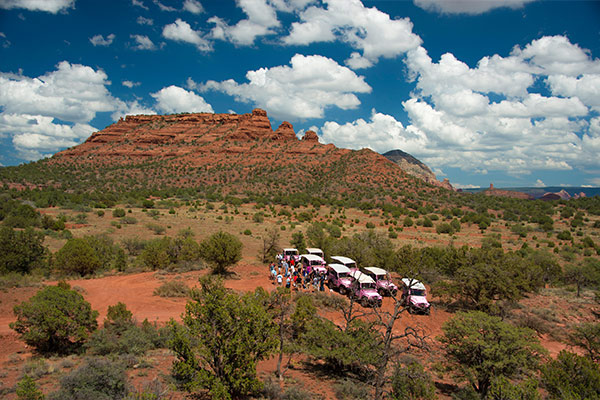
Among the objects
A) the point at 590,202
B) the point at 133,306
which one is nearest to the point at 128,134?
the point at 133,306

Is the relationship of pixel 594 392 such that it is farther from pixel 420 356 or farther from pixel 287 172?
pixel 287 172

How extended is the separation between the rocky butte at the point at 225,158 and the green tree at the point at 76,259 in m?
56.2

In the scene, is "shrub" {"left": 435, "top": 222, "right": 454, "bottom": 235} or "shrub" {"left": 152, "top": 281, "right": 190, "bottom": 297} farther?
"shrub" {"left": 435, "top": 222, "right": 454, "bottom": 235}

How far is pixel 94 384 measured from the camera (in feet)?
21.6

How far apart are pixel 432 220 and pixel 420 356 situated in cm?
4336

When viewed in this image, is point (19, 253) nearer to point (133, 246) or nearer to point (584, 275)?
point (133, 246)

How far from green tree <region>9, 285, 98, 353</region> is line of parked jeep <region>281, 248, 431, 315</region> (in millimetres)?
10300

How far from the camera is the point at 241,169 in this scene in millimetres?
86312

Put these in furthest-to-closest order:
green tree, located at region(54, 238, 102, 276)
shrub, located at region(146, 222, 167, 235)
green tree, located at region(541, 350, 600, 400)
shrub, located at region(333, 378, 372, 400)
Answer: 1. shrub, located at region(146, 222, 167, 235)
2. green tree, located at region(54, 238, 102, 276)
3. shrub, located at region(333, 378, 372, 400)
4. green tree, located at region(541, 350, 600, 400)

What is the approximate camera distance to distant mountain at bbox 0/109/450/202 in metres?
74.5

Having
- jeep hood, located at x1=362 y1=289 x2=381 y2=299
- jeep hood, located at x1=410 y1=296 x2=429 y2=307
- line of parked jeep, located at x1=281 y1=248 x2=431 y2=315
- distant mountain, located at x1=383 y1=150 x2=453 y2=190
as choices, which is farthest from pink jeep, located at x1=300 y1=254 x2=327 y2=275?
distant mountain, located at x1=383 y1=150 x2=453 y2=190

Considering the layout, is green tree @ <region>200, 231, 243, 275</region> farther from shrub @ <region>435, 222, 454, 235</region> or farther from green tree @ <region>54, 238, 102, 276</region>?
shrub @ <region>435, 222, 454, 235</region>

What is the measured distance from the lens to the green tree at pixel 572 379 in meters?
7.47

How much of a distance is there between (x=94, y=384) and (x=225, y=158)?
90.7m
